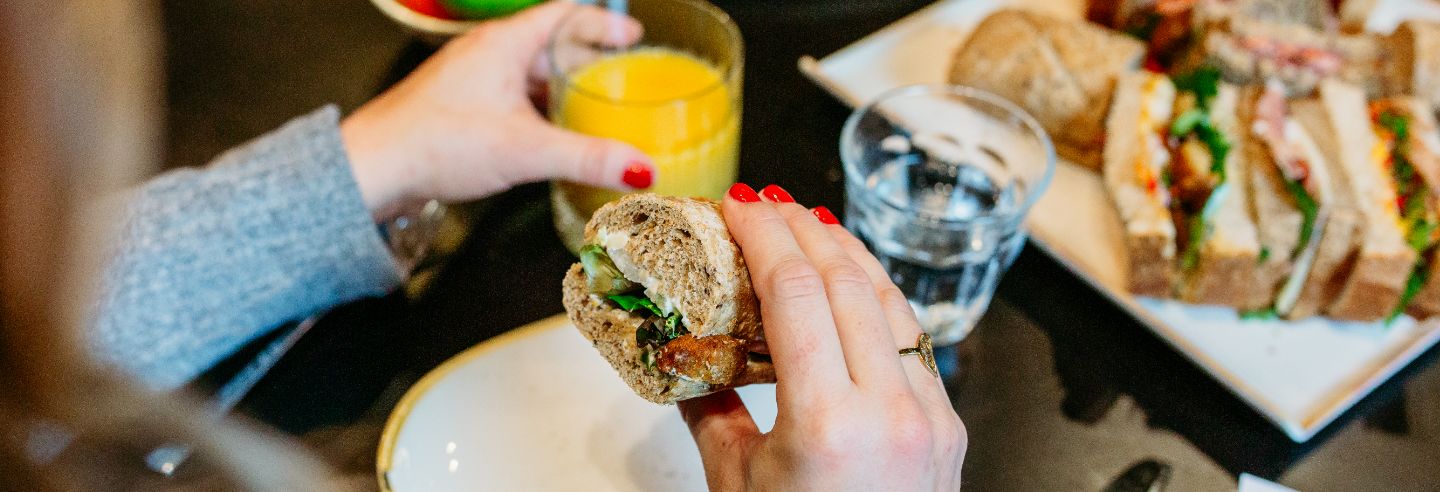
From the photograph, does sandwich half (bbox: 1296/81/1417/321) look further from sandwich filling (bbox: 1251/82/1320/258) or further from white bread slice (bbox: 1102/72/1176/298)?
white bread slice (bbox: 1102/72/1176/298)

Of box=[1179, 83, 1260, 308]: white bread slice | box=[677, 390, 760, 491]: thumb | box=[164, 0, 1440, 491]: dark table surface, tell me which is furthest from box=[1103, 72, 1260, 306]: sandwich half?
box=[677, 390, 760, 491]: thumb

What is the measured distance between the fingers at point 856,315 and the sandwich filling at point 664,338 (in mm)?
125

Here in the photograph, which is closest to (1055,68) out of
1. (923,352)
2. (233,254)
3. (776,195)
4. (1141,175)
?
(1141,175)

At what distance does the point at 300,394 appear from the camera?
121 cm

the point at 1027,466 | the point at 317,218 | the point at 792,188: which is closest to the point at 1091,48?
the point at 792,188

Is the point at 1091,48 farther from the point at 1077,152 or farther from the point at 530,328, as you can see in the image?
the point at 530,328

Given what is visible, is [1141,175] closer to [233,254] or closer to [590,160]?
[590,160]

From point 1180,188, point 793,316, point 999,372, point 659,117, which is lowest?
point 999,372

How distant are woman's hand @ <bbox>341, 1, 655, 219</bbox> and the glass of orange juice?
1.6 inches

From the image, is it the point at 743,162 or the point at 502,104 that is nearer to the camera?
the point at 502,104

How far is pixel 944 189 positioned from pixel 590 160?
0.62m

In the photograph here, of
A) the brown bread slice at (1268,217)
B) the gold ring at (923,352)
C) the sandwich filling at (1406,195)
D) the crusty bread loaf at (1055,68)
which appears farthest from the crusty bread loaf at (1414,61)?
the gold ring at (923,352)

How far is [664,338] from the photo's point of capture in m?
0.89

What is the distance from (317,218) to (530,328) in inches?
12.9
